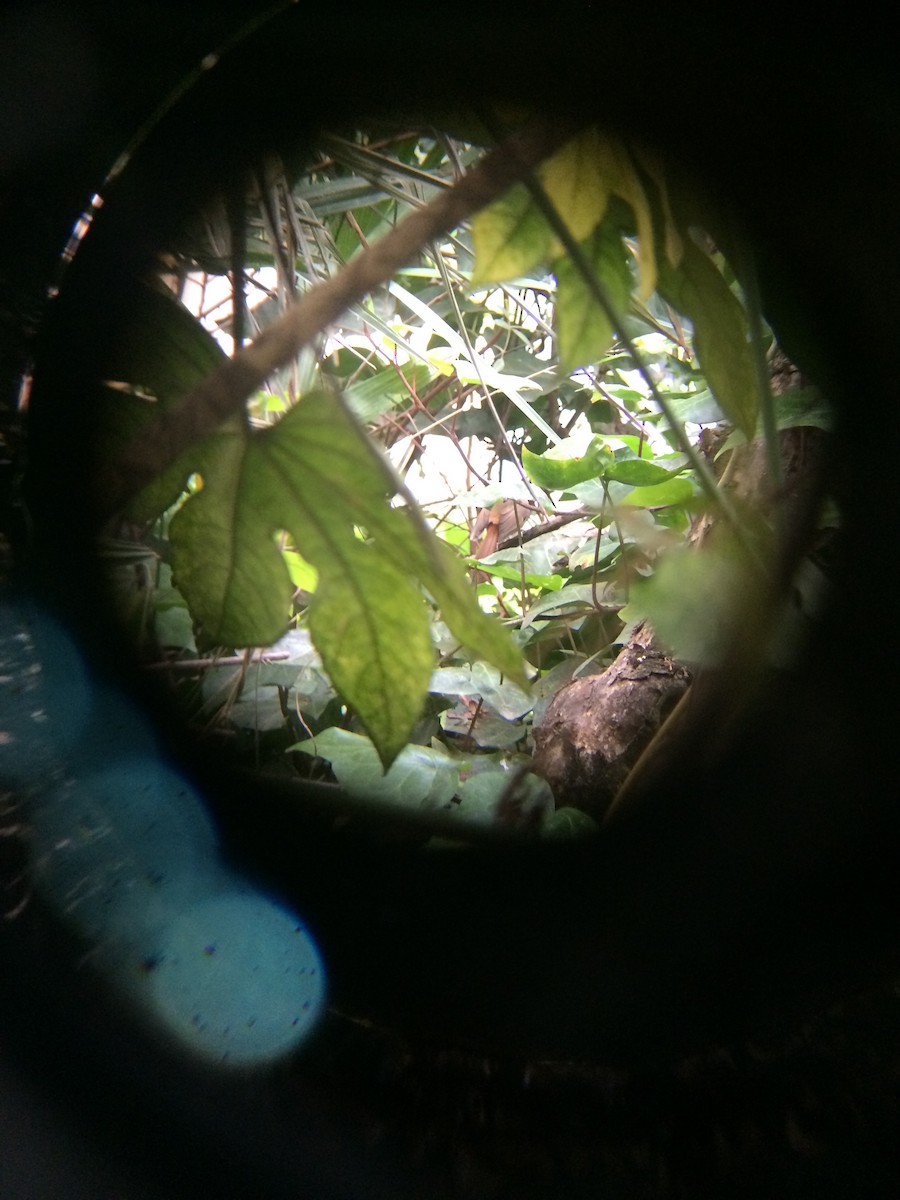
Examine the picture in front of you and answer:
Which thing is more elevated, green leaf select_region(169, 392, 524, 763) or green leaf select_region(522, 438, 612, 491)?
green leaf select_region(169, 392, 524, 763)

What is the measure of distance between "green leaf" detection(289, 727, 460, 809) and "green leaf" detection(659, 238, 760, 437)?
8.5 inches

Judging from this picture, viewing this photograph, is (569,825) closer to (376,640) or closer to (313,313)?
(376,640)

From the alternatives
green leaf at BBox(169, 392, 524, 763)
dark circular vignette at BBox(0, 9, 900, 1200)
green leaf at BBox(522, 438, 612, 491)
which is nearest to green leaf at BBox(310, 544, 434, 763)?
green leaf at BBox(169, 392, 524, 763)

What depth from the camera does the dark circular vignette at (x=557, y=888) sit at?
0.23m

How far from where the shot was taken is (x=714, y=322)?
26 centimetres

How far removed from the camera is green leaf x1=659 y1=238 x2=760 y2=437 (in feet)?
0.83

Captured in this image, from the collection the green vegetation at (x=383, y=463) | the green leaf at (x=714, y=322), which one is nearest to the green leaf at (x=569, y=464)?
the green vegetation at (x=383, y=463)

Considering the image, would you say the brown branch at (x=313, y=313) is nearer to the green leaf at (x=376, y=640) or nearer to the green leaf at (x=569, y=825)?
the green leaf at (x=376, y=640)

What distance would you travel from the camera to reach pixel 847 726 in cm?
26

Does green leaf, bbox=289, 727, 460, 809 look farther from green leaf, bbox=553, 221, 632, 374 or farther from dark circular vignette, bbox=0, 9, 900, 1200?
green leaf, bbox=553, 221, 632, 374

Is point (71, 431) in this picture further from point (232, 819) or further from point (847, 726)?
point (847, 726)

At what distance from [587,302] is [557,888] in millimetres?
235

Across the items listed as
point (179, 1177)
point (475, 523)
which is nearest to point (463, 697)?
point (475, 523)

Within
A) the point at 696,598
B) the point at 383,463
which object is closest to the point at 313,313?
the point at 383,463
